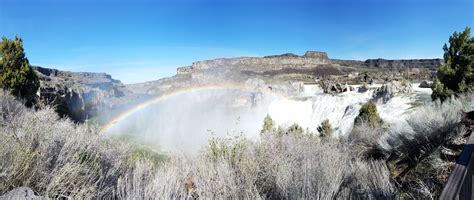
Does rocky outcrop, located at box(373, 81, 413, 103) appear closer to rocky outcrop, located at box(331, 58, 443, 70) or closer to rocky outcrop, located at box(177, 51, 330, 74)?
rocky outcrop, located at box(331, 58, 443, 70)

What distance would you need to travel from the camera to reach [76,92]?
8706 cm

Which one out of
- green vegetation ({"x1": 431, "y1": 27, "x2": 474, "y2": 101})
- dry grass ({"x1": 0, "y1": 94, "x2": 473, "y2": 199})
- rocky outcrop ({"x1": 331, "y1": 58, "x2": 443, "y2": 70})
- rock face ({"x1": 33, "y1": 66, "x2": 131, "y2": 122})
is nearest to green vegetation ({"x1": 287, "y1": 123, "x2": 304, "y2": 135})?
dry grass ({"x1": 0, "y1": 94, "x2": 473, "y2": 199})

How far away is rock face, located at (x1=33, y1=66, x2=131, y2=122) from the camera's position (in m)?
50.3

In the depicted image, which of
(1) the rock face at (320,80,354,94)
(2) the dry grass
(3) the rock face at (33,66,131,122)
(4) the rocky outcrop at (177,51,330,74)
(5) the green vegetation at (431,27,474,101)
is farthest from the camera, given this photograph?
(4) the rocky outcrop at (177,51,330,74)

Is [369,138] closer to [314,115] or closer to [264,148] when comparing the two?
[264,148]

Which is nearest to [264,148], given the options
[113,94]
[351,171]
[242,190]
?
[351,171]

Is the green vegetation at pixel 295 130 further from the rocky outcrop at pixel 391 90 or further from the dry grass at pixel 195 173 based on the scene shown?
the rocky outcrop at pixel 391 90

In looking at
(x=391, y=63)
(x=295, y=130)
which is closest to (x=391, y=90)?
(x=295, y=130)

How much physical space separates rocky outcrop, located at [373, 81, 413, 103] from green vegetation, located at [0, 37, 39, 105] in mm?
34075

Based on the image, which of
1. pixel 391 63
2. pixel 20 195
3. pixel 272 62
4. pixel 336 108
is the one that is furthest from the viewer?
pixel 272 62

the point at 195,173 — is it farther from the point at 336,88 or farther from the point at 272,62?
the point at 272,62

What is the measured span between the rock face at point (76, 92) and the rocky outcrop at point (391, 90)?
36760mm

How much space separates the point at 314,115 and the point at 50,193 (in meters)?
A: 43.1

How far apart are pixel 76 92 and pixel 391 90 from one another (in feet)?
276
